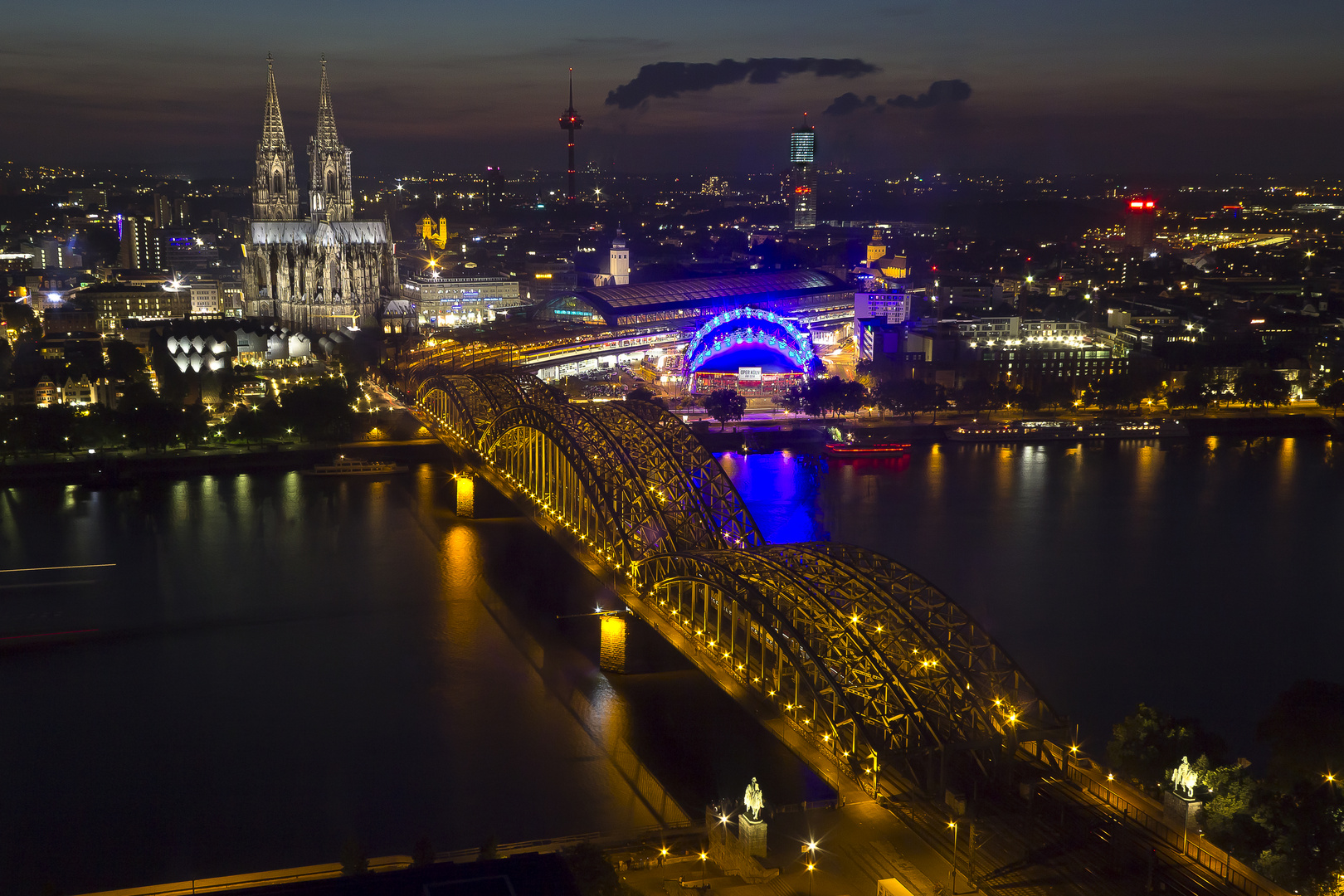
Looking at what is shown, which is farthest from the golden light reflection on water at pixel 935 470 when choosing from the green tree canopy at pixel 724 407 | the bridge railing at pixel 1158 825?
the bridge railing at pixel 1158 825

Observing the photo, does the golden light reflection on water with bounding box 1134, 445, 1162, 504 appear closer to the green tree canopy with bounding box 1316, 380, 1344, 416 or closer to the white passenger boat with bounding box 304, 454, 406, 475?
the green tree canopy with bounding box 1316, 380, 1344, 416

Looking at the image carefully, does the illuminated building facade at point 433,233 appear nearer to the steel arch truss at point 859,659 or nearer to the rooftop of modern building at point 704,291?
the rooftop of modern building at point 704,291

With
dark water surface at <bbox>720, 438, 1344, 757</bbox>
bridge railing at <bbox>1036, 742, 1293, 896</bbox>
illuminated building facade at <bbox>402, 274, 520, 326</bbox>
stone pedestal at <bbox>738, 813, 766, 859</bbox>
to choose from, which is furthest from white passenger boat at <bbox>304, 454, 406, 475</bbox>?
illuminated building facade at <bbox>402, 274, 520, 326</bbox>

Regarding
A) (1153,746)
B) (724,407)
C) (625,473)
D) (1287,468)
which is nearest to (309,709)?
(625,473)

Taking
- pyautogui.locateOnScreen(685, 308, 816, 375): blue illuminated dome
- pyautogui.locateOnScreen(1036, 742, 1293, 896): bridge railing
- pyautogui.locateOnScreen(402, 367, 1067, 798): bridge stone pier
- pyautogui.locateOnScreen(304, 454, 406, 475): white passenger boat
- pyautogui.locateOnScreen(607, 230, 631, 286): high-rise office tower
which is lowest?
pyautogui.locateOnScreen(304, 454, 406, 475): white passenger boat

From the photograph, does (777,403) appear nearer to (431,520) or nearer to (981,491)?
(981,491)

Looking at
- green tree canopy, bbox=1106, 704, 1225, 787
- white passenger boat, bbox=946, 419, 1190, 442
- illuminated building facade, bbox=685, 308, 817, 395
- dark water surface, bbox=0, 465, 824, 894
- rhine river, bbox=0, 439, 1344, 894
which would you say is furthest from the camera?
illuminated building facade, bbox=685, 308, 817, 395
